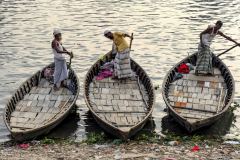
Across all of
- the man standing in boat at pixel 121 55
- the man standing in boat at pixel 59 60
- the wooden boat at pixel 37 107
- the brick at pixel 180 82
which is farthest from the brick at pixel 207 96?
the man standing in boat at pixel 59 60

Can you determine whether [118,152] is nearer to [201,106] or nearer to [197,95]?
[201,106]

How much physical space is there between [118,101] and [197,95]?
2.70 meters

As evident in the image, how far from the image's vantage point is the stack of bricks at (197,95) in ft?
43.9

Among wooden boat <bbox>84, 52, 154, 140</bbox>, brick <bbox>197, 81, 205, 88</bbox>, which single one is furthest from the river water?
brick <bbox>197, 81, 205, 88</bbox>

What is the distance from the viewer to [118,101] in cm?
1403

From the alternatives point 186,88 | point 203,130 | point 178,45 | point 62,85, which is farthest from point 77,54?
point 203,130

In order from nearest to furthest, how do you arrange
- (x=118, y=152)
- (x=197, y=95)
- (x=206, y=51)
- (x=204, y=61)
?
(x=118, y=152) → (x=197, y=95) → (x=206, y=51) → (x=204, y=61)

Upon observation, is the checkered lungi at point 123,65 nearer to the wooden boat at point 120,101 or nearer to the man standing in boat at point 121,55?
the man standing in boat at point 121,55

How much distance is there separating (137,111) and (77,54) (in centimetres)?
959

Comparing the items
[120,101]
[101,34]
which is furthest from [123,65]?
[101,34]

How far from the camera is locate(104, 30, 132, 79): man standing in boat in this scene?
14.7 m

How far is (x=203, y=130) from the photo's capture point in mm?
13469

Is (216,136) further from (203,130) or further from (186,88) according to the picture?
(186,88)

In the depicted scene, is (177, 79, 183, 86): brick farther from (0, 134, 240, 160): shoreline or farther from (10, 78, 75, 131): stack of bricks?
(10, 78, 75, 131): stack of bricks
